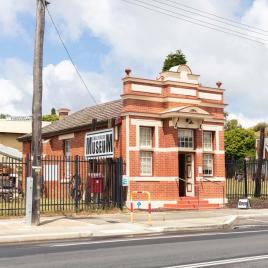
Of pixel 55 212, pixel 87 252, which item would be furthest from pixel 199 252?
pixel 55 212

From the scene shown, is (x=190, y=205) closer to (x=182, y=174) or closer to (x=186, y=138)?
(x=182, y=174)

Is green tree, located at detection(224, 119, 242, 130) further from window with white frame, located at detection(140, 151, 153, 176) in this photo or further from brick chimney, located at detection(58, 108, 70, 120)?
window with white frame, located at detection(140, 151, 153, 176)

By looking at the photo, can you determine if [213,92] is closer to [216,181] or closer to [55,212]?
[216,181]

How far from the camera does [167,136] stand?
25.3 m

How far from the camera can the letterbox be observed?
77.5 feet

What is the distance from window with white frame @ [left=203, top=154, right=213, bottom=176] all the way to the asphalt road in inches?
462

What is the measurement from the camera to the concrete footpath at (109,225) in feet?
50.3

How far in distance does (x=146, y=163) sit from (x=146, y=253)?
1356cm

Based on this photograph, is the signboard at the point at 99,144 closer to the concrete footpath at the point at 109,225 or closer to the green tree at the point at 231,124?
the concrete footpath at the point at 109,225

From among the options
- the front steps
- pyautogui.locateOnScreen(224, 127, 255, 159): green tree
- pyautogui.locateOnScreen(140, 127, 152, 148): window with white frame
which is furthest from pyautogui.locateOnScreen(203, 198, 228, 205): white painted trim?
pyautogui.locateOnScreen(224, 127, 255, 159): green tree

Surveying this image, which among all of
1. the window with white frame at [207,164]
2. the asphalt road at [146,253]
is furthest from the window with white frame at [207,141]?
the asphalt road at [146,253]

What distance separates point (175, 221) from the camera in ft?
63.9

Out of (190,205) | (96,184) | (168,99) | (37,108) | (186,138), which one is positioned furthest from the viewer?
(186,138)

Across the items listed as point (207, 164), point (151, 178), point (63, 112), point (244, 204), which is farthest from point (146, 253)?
point (63, 112)
